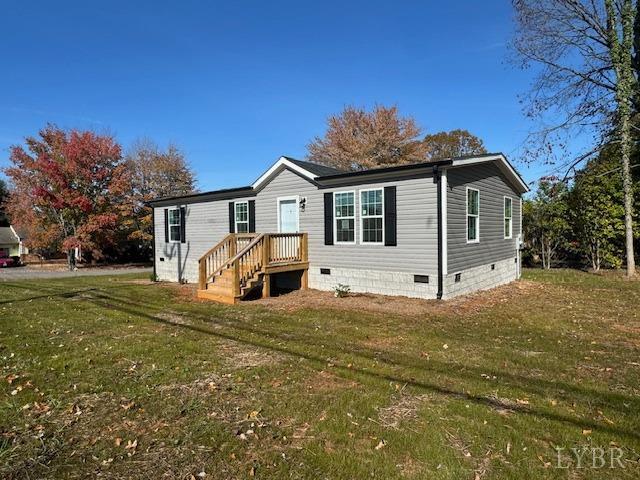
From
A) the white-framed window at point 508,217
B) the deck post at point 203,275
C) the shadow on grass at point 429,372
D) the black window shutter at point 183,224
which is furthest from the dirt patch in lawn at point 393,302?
the black window shutter at point 183,224

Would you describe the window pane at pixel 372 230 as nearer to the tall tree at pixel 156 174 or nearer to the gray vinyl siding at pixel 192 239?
the gray vinyl siding at pixel 192 239

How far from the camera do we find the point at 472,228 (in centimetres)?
1096

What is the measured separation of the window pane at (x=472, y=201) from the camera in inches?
419

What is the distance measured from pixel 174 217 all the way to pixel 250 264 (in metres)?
7.10

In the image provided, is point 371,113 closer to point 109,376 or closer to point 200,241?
point 200,241

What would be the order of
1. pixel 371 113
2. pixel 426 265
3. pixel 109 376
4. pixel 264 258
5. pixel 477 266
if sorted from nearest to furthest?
pixel 109 376 → pixel 426 265 → pixel 264 258 → pixel 477 266 → pixel 371 113

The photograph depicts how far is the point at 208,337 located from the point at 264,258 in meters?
4.25

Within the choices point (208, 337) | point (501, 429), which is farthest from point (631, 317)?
point (208, 337)

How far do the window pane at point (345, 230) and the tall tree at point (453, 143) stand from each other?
28098 millimetres

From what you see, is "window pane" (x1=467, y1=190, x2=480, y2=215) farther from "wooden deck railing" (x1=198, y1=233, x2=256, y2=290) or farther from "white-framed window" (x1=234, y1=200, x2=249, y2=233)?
"white-framed window" (x1=234, y1=200, x2=249, y2=233)

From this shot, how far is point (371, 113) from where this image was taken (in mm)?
32562

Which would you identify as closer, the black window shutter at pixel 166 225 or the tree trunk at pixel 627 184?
the tree trunk at pixel 627 184

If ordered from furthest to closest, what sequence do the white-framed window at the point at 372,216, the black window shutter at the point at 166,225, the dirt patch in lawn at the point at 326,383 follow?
the black window shutter at the point at 166,225 < the white-framed window at the point at 372,216 < the dirt patch in lawn at the point at 326,383

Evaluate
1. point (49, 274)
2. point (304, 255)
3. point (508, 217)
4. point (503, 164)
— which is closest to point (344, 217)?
point (304, 255)
